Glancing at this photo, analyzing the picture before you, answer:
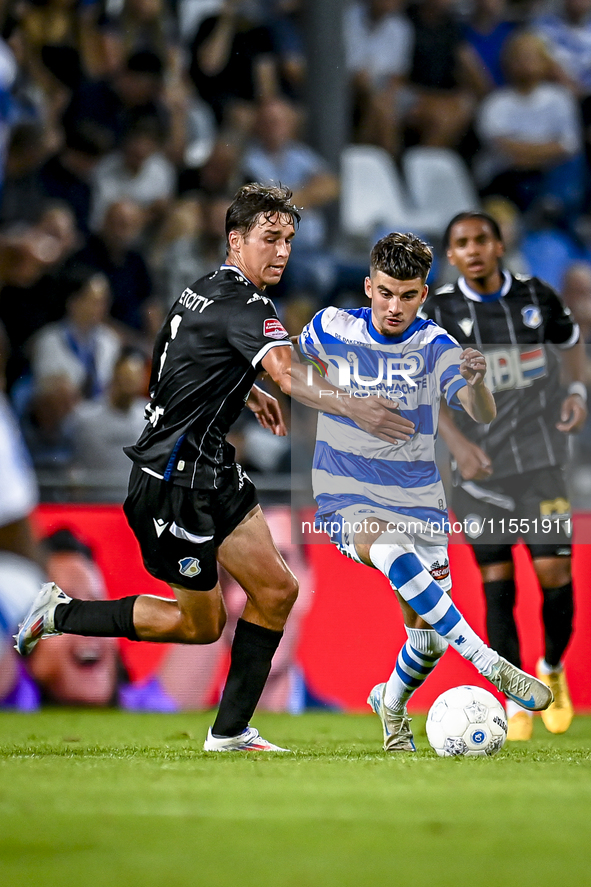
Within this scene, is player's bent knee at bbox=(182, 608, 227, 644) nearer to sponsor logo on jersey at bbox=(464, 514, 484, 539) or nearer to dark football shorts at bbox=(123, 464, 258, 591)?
dark football shorts at bbox=(123, 464, 258, 591)

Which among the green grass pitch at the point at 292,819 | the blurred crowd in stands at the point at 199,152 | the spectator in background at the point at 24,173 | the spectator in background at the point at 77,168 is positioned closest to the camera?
the green grass pitch at the point at 292,819

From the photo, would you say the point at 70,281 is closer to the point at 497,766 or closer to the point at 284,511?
the point at 284,511

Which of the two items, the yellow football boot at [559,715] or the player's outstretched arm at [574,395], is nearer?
the yellow football boot at [559,715]

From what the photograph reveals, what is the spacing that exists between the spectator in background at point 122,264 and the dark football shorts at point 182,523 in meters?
4.23

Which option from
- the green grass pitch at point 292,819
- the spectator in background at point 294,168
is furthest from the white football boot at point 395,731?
the spectator in background at point 294,168

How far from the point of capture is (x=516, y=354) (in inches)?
231

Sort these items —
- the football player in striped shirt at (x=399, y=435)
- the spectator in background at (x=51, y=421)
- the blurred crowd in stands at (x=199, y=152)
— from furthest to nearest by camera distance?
the blurred crowd in stands at (x=199, y=152) < the spectator in background at (x=51, y=421) < the football player in striped shirt at (x=399, y=435)

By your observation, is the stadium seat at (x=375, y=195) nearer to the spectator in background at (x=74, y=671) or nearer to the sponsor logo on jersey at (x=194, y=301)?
the spectator in background at (x=74, y=671)

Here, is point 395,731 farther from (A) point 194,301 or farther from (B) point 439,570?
(A) point 194,301

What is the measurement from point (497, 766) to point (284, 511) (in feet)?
9.88

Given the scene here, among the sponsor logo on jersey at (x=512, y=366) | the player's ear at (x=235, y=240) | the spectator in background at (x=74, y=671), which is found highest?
the player's ear at (x=235, y=240)

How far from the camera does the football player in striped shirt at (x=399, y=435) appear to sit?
4699mm

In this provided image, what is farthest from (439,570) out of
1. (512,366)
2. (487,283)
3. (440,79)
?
(440,79)

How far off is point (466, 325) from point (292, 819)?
3.38 metres
